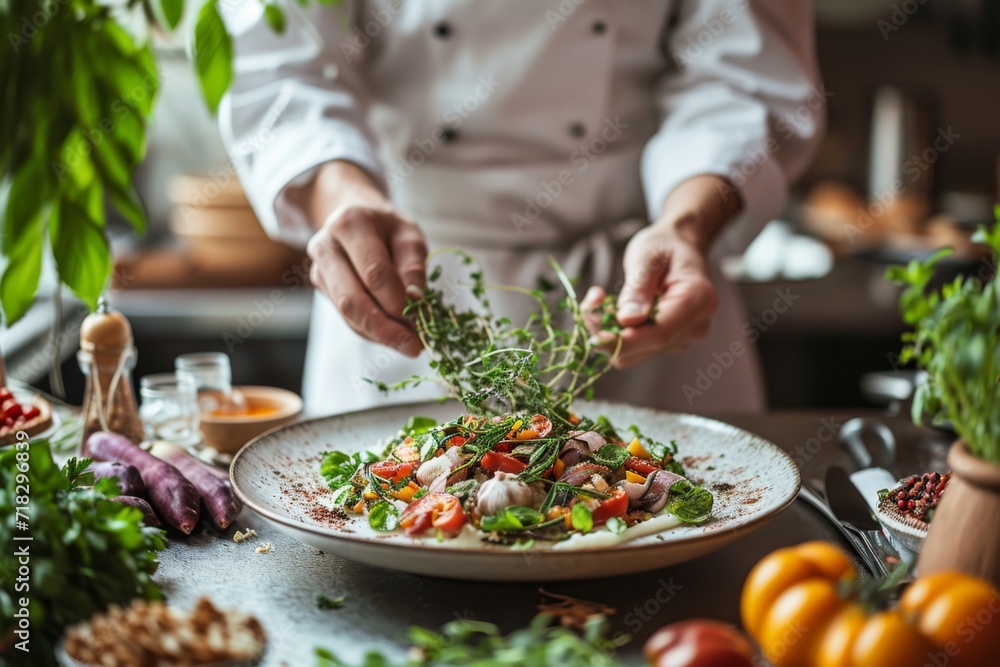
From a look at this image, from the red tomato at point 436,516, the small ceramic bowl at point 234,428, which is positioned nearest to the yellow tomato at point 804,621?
the red tomato at point 436,516

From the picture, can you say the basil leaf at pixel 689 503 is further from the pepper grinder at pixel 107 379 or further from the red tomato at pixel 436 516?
the pepper grinder at pixel 107 379

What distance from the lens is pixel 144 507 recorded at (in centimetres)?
116

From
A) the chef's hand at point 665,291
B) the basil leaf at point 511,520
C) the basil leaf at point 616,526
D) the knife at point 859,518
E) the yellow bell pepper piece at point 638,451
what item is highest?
the chef's hand at point 665,291

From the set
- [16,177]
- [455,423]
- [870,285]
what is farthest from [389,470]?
[870,285]

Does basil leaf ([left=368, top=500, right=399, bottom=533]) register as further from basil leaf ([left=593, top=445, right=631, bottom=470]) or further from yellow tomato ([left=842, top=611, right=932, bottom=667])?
yellow tomato ([left=842, top=611, right=932, bottom=667])

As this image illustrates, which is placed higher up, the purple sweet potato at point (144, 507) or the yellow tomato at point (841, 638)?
the yellow tomato at point (841, 638)

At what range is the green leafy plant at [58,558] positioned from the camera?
0.85 m

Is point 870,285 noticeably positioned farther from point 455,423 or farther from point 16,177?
point 16,177

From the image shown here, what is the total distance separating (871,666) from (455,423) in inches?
24.3

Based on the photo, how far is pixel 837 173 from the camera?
14.5ft

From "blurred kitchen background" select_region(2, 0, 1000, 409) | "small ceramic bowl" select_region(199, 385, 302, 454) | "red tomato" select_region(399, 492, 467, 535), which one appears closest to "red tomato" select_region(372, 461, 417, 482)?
"red tomato" select_region(399, 492, 467, 535)

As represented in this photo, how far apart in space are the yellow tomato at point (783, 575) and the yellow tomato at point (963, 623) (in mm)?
70

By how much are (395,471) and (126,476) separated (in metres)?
0.33

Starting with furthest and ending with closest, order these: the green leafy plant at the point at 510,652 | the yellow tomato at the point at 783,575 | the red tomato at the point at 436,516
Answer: the red tomato at the point at 436,516, the yellow tomato at the point at 783,575, the green leafy plant at the point at 510,652
